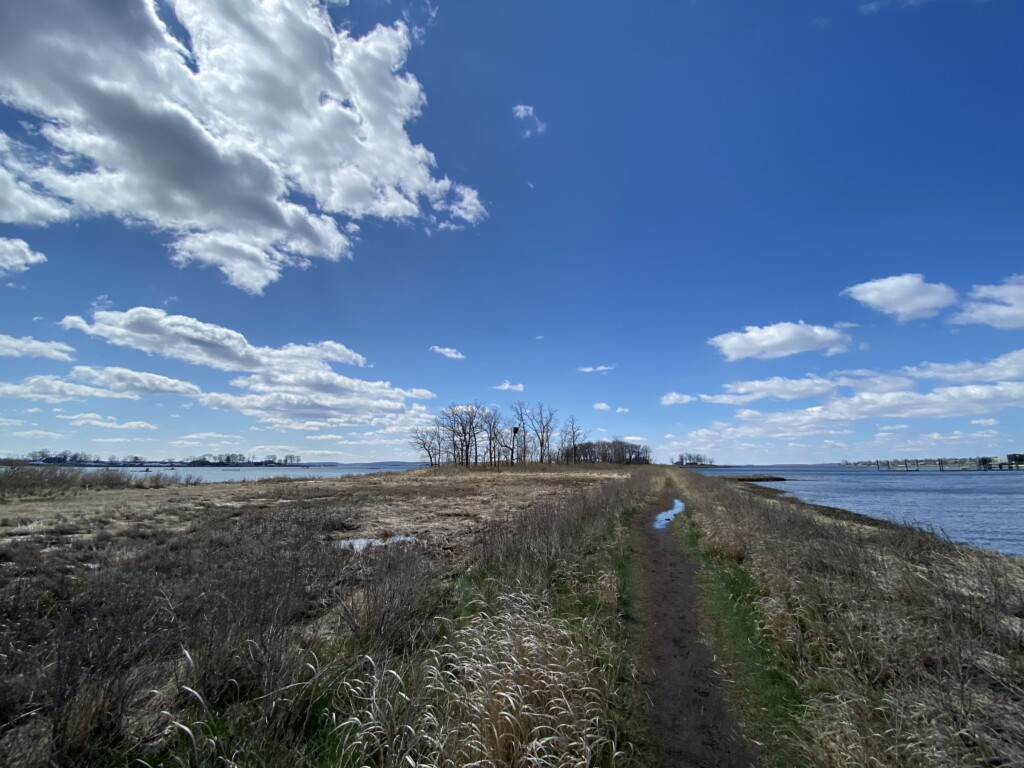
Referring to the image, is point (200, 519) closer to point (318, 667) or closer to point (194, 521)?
point (194, 521)

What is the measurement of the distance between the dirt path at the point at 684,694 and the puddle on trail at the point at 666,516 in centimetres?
1173

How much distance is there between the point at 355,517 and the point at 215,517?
615 centimetres

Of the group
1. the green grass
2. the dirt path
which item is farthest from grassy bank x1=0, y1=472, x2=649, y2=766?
the green grass

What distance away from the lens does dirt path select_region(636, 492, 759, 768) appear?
4910 mm

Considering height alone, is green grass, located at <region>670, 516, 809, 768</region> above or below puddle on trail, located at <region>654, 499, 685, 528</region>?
below

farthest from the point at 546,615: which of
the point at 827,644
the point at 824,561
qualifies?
the point at 824,561

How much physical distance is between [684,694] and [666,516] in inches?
829

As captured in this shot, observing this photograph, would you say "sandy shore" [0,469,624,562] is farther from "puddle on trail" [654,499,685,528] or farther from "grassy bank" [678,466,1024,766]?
"grassy bank" [678,466,1024,766]

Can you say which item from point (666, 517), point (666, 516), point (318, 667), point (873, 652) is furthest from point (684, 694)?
point (666, 516)

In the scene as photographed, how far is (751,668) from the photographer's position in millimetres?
6836

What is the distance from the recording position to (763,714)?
562 cm

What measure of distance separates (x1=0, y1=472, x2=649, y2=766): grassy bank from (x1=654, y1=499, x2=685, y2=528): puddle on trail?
1275 centimetres

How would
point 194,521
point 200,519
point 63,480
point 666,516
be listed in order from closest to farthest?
1. point 194,521
2. point 200,519
3. point 666,516
4. point 63,480

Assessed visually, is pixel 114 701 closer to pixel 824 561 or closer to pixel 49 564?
pixel 49 564
